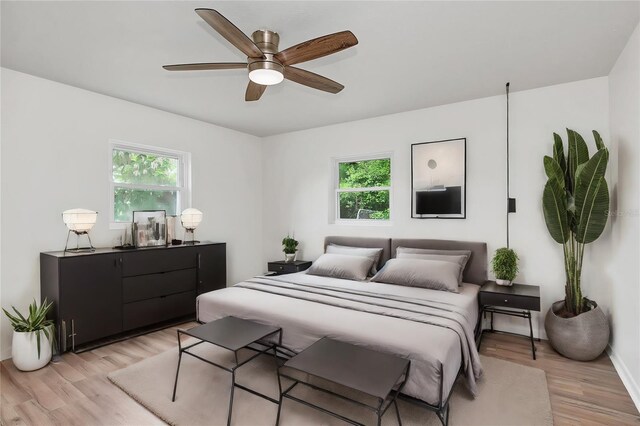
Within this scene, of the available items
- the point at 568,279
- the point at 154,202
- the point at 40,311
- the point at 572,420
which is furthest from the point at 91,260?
the point at 568,279

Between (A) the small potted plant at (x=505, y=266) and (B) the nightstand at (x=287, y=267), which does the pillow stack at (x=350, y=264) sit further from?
(A) the small potted plant at (x=505, y=266)

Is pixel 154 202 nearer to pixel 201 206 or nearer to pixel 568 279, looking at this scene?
pixel 201 206

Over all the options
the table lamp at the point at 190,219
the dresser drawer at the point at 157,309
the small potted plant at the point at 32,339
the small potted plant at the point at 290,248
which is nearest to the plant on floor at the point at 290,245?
the small potted plant at the point at 290,248

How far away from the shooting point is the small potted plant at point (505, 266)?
3268 mm

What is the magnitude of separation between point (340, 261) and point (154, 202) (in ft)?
8.06

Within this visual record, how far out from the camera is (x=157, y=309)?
12.0 ft

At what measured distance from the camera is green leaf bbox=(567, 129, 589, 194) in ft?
→ 9.64

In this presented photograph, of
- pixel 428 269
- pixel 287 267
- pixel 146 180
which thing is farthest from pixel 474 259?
pixel 146 180

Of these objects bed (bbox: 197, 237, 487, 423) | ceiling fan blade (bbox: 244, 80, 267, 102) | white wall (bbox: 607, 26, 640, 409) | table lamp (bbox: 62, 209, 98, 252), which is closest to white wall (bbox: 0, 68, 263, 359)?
table lamp (bbox: 62, 209, 98, 252)

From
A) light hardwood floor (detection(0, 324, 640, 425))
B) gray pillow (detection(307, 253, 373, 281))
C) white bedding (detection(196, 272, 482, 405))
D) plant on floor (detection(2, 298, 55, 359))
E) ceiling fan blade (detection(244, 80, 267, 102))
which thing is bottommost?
light hardwood floor (detection(0, 324, 640, 425))

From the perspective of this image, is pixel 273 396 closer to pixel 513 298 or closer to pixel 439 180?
pixel 513 298

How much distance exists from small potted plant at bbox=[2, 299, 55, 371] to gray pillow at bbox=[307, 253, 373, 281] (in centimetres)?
254

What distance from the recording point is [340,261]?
12.8ft

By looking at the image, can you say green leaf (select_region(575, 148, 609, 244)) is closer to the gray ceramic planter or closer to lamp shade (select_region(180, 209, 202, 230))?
the gray ceramic planter
